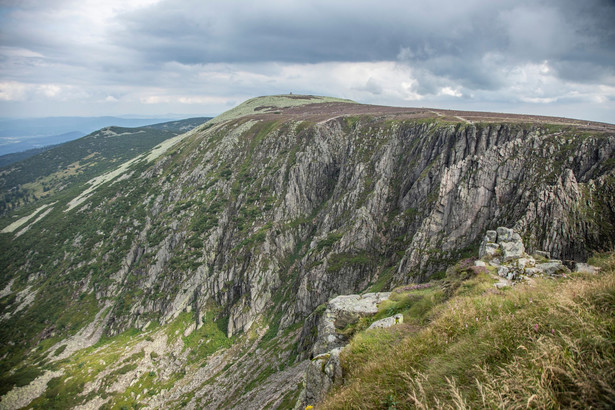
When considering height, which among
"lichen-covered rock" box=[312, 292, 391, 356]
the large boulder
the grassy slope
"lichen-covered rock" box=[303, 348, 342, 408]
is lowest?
"lichen-covered rock" box=[312, 292, 391, 356]

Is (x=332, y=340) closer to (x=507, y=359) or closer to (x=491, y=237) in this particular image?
(x=507, y=359)

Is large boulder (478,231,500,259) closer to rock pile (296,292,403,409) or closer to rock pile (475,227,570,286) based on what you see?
rock pile (475,227,570,286)

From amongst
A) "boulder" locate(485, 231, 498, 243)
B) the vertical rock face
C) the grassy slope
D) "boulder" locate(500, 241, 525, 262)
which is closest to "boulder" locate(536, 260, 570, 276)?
"boulder" locate(500, 241, 525, 262)

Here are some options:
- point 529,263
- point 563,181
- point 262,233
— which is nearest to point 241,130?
point 262,233

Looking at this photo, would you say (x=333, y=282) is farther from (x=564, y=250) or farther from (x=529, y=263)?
(x=529, y=263)

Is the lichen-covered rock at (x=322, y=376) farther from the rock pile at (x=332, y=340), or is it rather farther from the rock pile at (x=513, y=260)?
the rock pile at (x=513, y=260)

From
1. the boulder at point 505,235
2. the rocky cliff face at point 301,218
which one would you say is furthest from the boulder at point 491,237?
the rocky cliff face at point 301,218
